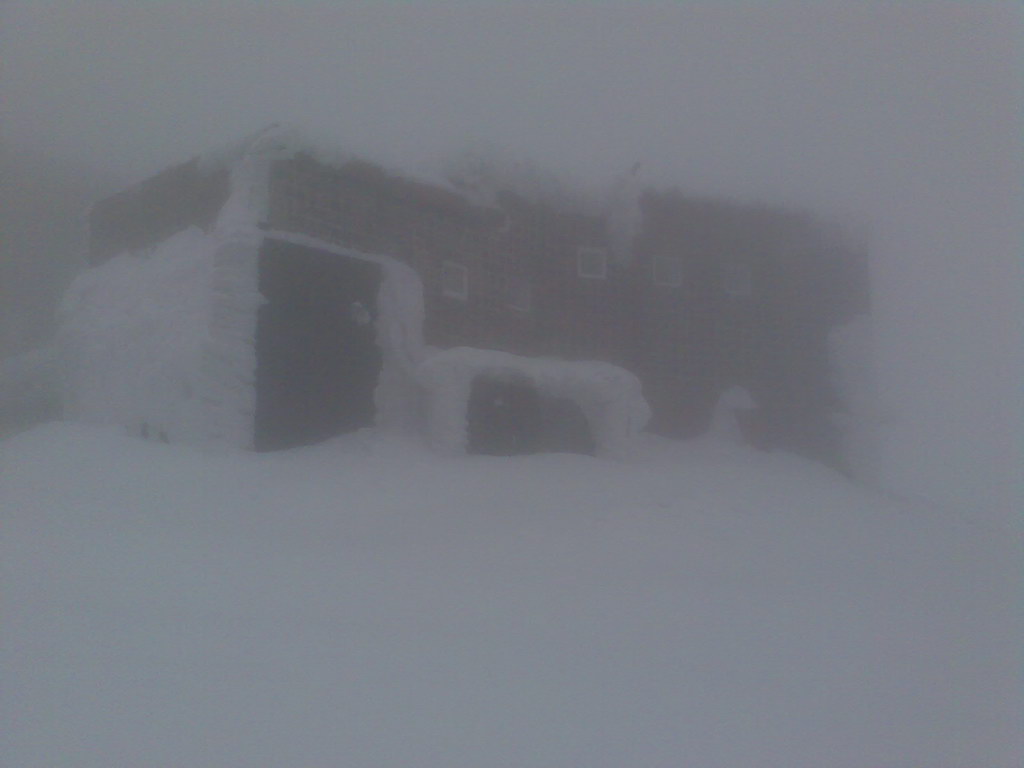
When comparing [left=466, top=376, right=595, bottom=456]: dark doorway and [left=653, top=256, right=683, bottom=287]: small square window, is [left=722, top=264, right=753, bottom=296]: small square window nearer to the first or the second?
[left=653, top=256, right=683, bottom=287]: small square window

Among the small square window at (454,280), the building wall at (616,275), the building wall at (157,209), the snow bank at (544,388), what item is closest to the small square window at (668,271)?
the building wall at (616,275)

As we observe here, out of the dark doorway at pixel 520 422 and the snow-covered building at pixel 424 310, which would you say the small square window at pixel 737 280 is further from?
the dark doorway at pixel 520 422

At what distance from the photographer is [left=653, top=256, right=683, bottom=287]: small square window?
16062mm

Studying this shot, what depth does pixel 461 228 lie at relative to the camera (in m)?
13.4

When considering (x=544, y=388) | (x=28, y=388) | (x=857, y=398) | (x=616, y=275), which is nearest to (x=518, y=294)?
(x=544, y=388)

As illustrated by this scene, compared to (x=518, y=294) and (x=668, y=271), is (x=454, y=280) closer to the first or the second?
(x=518, y=294)

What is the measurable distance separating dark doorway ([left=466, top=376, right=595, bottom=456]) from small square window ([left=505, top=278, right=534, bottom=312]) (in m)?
1.73

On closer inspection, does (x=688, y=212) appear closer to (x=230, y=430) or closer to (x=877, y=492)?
(x=877, y=492)

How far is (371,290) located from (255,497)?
13.3ft

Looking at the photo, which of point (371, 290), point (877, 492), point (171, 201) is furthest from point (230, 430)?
point (877, 492)

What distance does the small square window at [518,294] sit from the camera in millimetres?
14117

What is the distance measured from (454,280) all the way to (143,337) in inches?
184

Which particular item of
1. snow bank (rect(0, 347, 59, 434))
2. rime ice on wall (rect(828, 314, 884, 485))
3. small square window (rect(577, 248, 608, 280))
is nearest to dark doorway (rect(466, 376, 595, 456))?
small square window (rect(577, 248, 608, 280))

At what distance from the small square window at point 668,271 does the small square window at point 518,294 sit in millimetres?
3007
